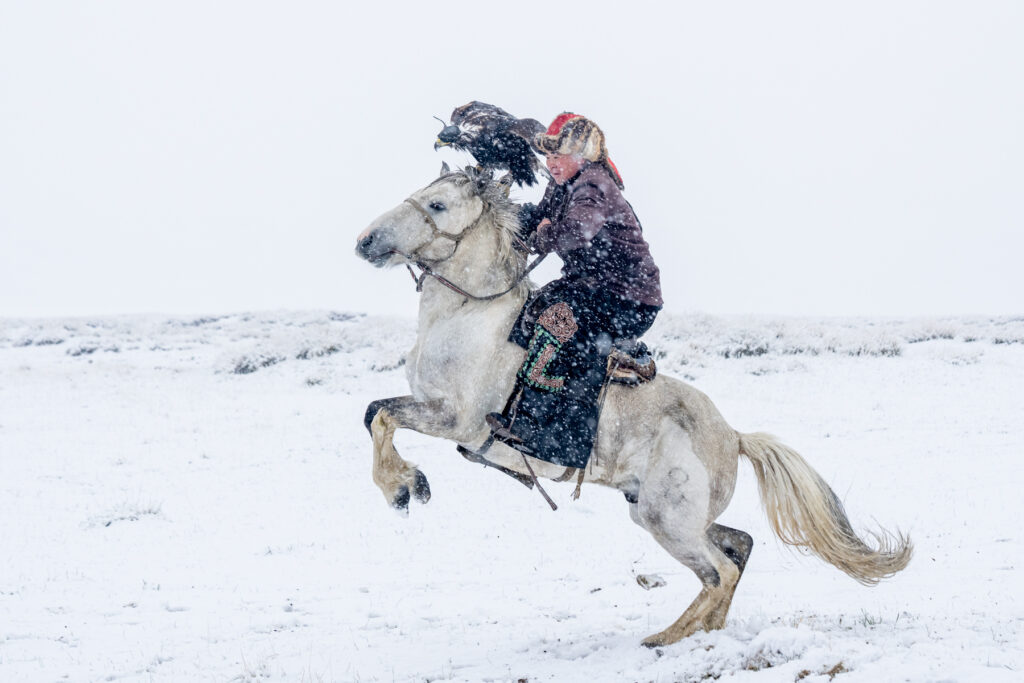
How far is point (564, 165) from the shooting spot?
517 centimetres

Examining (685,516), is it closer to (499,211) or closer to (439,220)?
(499,211)

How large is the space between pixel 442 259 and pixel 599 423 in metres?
1.52

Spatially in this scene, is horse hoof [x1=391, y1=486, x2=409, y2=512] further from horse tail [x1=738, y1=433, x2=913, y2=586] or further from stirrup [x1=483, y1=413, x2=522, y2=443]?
horse tail [x1=738, y1=433, x2=913, y2=586]

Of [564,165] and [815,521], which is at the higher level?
[564,165]

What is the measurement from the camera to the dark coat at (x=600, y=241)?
4.98 m

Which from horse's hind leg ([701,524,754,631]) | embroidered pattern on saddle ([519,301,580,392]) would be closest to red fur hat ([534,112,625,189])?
embroidered pattern on saddle ([519,301,580,392])

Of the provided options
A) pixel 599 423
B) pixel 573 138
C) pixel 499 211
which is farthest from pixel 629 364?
pixel 573 138

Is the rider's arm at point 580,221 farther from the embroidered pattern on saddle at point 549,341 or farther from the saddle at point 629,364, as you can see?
the saddle at point 629,364

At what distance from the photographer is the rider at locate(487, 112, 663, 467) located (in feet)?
16.6

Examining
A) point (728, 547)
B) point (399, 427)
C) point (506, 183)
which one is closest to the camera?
point (399, 427)

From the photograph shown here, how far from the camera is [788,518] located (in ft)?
18.0

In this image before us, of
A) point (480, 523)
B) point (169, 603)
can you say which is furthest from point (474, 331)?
point (480, 523)

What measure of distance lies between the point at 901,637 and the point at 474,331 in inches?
135

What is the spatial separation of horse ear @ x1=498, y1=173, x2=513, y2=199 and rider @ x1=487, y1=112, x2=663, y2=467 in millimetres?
431
